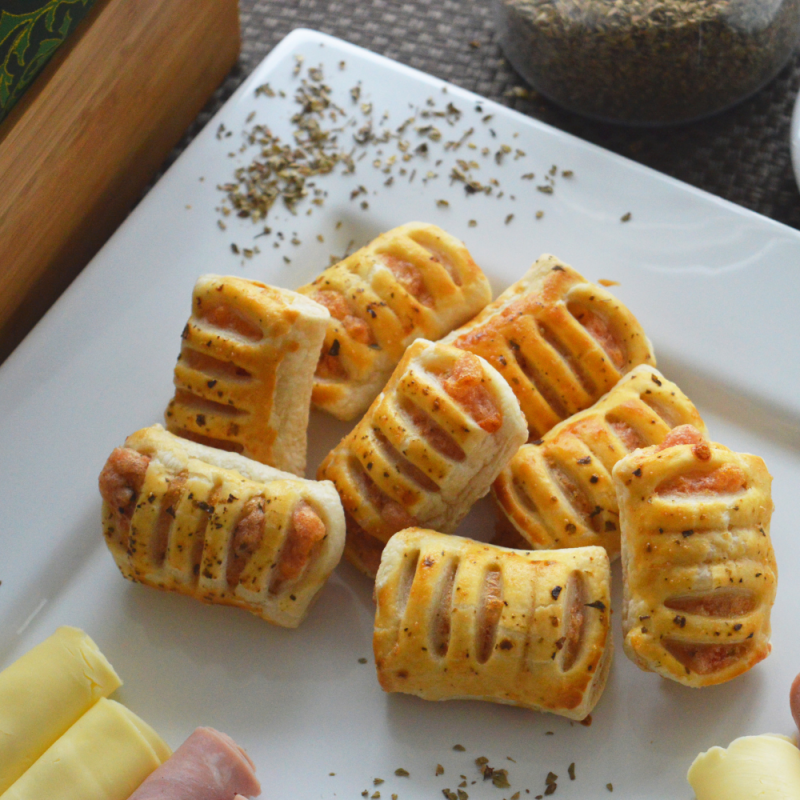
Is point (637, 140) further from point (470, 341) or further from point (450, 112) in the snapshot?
point (470, 341)

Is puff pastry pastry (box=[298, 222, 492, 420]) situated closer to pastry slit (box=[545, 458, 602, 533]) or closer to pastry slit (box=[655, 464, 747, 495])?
pastry slit (box=[545, 458, 602, 533])

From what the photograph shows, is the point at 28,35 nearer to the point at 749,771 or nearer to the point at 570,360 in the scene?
the point at 570,360

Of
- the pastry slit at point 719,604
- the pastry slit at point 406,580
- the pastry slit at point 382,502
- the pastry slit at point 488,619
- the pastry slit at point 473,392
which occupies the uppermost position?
the pastry slit at point 473,392

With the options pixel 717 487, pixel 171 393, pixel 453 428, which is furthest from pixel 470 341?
pixel 171 393

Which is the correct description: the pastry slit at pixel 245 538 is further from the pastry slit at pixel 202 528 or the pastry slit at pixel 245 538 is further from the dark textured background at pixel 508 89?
the dark textured background at pixel 508 89

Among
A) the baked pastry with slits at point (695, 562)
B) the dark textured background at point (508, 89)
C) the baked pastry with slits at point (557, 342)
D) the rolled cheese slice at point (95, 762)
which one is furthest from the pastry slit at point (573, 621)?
the dark textured background at point (508, 89)

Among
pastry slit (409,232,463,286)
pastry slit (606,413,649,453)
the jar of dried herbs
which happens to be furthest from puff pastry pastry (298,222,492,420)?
the jar of dried herbs
